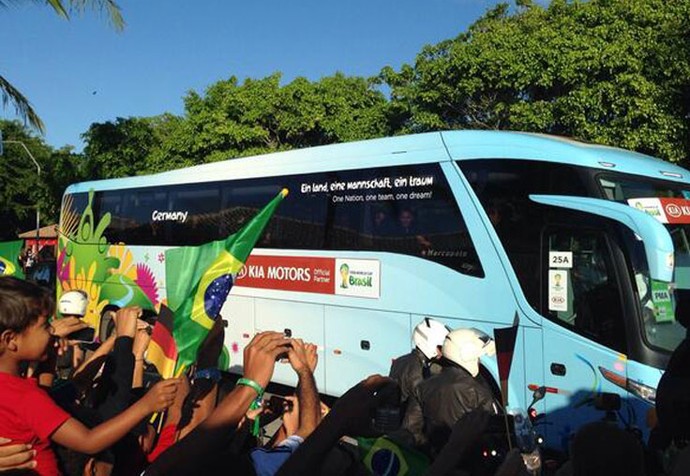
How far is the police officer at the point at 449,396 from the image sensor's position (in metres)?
3.83

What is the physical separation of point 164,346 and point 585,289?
4170 millimetres

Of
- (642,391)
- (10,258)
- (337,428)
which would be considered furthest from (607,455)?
(10,258)

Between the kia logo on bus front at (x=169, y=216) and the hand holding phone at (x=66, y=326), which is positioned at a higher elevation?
the kia logo on bus front at (x=169, y=216)

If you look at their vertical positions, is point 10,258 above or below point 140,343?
above

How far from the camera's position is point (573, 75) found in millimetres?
15375

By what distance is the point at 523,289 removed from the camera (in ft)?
21.1

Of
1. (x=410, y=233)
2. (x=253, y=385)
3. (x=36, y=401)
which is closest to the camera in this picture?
(x=253, y=385)

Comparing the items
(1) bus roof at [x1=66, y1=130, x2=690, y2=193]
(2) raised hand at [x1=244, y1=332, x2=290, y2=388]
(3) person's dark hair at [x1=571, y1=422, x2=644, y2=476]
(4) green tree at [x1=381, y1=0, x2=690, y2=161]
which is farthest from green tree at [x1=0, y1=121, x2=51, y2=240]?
(3) person's dark hair at [x1=571, y1=422, x2=644, y2=476]

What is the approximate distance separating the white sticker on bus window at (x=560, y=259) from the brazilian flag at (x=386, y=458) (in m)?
3.78

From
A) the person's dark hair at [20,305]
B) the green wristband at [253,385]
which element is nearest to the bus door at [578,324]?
the green wristband at [253,385]

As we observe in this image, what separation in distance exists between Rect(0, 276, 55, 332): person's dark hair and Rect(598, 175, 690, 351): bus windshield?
4915 mm

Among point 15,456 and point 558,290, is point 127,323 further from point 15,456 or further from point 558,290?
point 558,290

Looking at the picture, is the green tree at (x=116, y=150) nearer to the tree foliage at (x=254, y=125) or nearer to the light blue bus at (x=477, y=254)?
the tree foliage at (x=254, y=125)

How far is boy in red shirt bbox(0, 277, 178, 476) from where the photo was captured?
229cm
